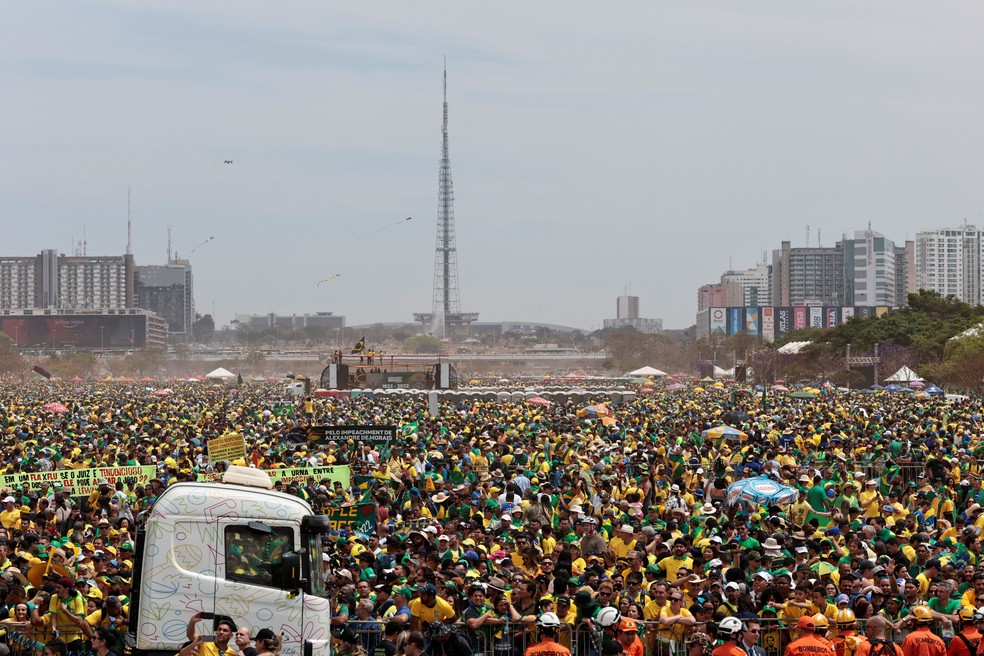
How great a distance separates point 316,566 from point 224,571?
65 cm

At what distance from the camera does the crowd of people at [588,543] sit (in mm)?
10453

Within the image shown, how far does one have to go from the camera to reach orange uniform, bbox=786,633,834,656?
9.24m

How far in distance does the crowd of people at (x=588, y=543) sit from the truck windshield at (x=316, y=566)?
520 millimetres

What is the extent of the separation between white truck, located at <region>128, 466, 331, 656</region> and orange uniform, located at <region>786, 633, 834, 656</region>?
10.5 feet

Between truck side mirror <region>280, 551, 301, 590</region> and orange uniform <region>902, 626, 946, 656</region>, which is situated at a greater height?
truck side mirror <region>280, 551, 301, 590</region>

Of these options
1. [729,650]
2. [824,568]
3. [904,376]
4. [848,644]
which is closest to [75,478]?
[824,568]

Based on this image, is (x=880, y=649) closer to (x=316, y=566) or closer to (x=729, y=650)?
(x=729, y=650)

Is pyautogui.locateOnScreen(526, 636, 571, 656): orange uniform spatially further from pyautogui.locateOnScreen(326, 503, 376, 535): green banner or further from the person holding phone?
pyautogui.locateOnScreen(326, 503, 376, 535): green banner

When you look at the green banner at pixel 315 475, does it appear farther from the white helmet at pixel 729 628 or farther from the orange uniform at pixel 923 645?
the orange uniform at pixel 923 645

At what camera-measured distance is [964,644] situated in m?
9.60

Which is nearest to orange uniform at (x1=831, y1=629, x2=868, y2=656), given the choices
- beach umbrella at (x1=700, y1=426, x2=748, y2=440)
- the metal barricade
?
the metal barricade

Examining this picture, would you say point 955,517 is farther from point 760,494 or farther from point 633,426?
point 633,426

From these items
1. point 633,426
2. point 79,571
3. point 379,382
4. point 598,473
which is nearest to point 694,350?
point 379,382

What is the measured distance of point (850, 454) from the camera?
2481 centimetres
